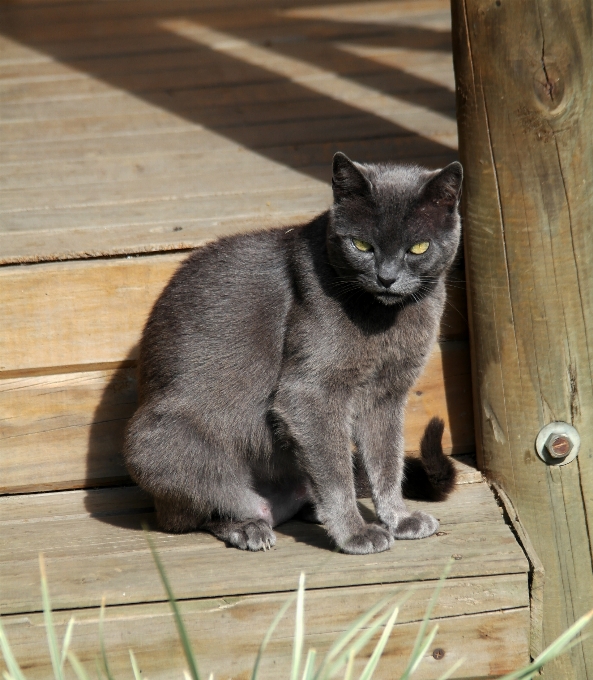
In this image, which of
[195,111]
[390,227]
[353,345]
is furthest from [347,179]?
[195,111]

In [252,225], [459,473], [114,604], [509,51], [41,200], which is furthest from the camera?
[41,200]

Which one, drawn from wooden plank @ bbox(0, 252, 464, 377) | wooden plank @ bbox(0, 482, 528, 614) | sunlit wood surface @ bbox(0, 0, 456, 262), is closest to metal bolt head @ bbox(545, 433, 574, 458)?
Answer: wooden plank @ bbox(0, 482, 528, 614)

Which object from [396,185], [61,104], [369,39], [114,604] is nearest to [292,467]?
[114,604]

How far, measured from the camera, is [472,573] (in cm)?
196

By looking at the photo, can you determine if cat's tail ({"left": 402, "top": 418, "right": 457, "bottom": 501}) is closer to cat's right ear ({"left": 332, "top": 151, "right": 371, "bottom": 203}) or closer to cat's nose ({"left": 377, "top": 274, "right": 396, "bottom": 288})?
cat's nose ({"left": 377, "top": 274, "right": 396, "bottom": 288})

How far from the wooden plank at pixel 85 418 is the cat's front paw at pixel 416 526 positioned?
38 cm

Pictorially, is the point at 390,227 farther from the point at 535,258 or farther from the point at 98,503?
the point at 98,503

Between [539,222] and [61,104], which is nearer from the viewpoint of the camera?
[539,222]

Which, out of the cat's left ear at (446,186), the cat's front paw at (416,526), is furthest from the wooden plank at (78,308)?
the cat's front paw at (416,526)

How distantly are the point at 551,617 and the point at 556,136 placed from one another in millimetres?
1278

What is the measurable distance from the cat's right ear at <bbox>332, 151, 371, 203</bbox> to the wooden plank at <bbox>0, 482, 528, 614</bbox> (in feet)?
2.83

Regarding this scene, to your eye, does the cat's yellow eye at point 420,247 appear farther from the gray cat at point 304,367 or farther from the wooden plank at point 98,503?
the wooden plank at point 98,503

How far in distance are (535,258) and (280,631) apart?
1130mm

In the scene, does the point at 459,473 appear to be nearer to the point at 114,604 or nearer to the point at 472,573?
the point at 472,573
